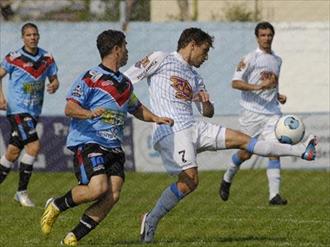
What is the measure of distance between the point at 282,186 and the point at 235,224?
19.5 feet

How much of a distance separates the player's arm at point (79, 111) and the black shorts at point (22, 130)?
16.2ft

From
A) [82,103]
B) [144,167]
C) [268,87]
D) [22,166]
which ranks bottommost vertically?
[144,167]

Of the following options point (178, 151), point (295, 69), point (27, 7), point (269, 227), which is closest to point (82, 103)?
point (178, 151)

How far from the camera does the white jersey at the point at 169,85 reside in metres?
10.9

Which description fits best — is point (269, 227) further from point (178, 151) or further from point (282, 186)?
point (282, 186)

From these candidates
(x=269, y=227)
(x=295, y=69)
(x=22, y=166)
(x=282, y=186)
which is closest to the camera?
(x=269, y=227)

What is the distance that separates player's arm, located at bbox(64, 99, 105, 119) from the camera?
9844 mm

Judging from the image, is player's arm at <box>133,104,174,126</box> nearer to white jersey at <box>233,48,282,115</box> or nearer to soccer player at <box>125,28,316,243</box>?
soccer player at <box>125,28,316,243</box>

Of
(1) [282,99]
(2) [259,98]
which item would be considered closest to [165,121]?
(1) [282,99]

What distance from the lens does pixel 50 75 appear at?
50.3ft

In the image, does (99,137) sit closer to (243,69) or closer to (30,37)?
(30,37)

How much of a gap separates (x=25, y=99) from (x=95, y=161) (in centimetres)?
515

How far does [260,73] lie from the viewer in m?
15.6

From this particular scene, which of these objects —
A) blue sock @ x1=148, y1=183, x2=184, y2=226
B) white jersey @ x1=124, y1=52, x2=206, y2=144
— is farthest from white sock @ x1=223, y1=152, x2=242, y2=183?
blue sock @ x1=148, y1=183, x2=184, y2=226
